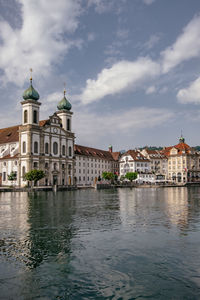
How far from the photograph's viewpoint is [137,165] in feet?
430

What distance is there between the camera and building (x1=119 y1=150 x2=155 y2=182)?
428ft

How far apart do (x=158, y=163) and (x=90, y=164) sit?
37671mm

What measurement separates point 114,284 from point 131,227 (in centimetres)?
1074

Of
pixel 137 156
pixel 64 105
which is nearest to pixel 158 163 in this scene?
pixel 137 156

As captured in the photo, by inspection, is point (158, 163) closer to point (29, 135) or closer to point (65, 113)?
point (65, 113)

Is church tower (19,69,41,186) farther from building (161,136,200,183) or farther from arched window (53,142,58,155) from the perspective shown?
building (161,136,200,183)

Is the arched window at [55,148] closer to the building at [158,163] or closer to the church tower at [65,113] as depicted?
the church tower at [65,113]

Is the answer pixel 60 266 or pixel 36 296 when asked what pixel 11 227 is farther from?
pixel 36 296

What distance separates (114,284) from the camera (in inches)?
432

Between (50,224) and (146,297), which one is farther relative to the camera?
(50,224)

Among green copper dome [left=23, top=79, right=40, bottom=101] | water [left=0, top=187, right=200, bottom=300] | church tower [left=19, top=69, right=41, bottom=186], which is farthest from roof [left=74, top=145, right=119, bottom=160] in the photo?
water [left=0, top=187, right=200, bottom=300]

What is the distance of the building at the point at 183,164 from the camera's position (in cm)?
13912

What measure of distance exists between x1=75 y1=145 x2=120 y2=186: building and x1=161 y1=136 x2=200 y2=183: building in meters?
26.6

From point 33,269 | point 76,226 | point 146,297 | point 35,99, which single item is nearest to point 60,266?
point 33,269
